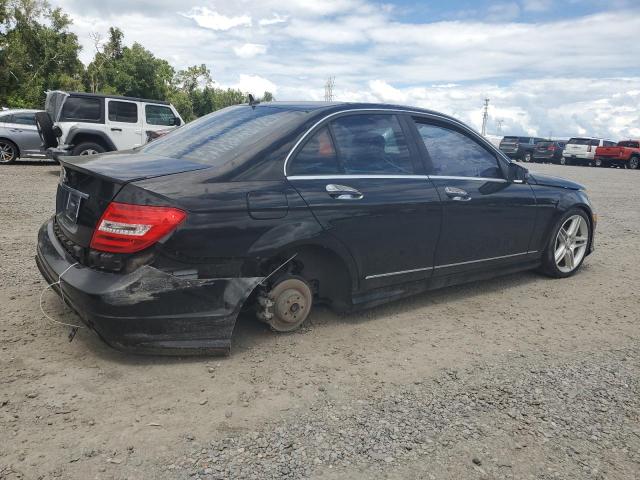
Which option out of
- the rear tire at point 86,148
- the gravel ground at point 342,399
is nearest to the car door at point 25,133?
the rear tire at point 86,148

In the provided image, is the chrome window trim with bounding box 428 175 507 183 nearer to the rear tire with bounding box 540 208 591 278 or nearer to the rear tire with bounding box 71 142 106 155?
the rear tire with bounding box 540 208 591 278

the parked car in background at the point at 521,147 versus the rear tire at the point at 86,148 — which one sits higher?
the parked car in background at the point at 521,147

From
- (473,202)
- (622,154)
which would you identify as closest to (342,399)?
(473,202)

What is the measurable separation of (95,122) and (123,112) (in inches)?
28.6

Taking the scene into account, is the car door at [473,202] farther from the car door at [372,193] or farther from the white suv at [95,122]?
the white suv at [95,122]

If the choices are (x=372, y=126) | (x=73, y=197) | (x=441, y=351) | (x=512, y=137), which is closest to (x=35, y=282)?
(x=73, y=197)

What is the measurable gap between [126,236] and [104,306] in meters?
0.39

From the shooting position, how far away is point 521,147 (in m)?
33.6

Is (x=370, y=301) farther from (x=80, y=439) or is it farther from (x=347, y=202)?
(x=80, y=439)

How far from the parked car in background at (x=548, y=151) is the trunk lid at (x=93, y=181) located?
33.5 m

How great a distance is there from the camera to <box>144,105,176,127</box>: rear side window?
41.9ft

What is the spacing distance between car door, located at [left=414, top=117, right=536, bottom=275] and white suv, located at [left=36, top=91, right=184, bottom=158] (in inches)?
322

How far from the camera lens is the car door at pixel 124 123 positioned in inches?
477

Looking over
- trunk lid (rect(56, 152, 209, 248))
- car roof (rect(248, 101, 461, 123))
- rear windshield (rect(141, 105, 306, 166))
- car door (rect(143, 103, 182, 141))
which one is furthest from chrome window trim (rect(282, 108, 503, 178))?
car door (rect(143, 103, 182, 141))
